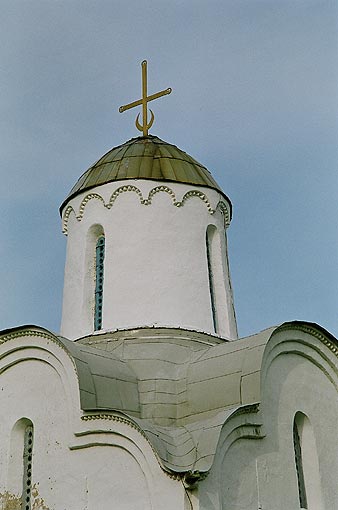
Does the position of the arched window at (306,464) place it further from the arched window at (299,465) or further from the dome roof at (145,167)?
the dome roof at (145,167)

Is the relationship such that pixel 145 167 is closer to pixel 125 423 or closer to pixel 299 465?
pixel 125 423

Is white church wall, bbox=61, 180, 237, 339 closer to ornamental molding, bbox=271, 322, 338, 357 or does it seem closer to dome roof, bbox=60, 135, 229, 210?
dome roof, bbox=60, 135, 229, 210

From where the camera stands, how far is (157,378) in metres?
9.66

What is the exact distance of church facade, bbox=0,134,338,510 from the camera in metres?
8.72

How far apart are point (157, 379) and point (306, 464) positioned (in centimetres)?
187

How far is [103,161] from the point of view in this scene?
12133 millimetres

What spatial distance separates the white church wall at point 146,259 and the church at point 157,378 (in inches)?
0.7

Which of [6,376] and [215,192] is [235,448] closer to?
[6,376]

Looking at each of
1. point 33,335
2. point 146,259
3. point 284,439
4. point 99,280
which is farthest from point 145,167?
point 284,439

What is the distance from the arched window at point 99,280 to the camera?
11165 mm

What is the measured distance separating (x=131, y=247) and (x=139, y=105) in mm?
2328

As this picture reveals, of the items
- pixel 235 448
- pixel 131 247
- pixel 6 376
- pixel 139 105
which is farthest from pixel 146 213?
pixel 235 448

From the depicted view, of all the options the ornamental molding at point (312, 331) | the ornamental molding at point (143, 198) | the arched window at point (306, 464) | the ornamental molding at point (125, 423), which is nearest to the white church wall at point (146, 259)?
the ornamental molding at point (143, 198)

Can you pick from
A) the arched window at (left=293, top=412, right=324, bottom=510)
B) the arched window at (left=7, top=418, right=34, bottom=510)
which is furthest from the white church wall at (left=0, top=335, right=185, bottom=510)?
the arched window at (left=293, top=412, right=324, bottom=510)
